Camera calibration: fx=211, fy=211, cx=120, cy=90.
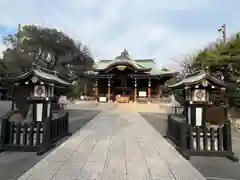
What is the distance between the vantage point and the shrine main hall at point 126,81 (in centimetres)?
2709

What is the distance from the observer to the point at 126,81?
2841 centimetres

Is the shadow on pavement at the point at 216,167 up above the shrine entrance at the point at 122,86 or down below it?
below

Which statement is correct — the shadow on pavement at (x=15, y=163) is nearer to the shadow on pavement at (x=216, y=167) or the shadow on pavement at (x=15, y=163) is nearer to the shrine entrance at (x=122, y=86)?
the shadow on pavement at (x=216, y=167)

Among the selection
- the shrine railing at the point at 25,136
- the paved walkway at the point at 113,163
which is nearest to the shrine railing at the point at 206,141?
the paved walkway at the point at 113,163

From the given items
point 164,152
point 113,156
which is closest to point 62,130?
point 113,156

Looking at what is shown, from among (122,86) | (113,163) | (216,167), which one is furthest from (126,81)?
(113,163)

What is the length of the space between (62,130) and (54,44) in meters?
16.8

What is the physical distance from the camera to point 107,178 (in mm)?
3820

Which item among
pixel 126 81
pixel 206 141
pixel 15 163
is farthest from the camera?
pixel 126 81

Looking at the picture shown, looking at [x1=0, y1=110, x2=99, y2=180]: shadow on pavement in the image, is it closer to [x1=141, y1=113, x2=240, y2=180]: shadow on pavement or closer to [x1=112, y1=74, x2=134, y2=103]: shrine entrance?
[x1=141, y1=113, x2=240, y2=180]: shadow on pavement

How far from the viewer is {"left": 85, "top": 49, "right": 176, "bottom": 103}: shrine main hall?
27094mm

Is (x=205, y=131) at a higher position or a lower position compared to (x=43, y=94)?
lower

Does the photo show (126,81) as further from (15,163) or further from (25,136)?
(15,163)

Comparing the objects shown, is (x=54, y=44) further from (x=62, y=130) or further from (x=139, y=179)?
(x=139, y=179)
